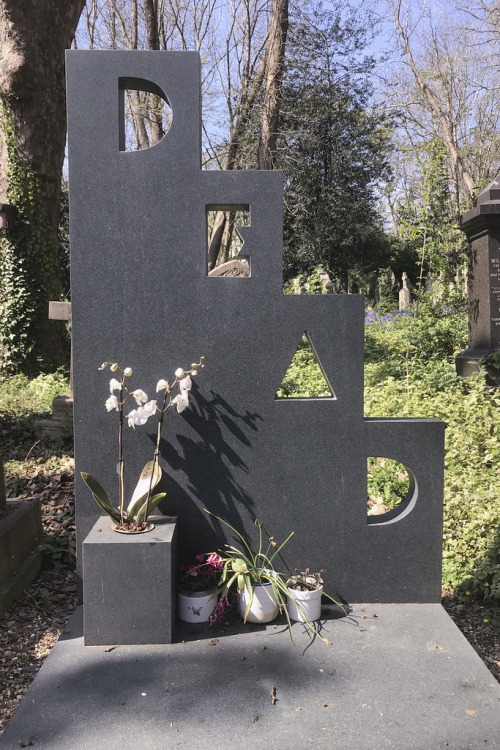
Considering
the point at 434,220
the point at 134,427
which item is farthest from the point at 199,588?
the point at 434,220

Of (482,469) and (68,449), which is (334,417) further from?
(68,449)

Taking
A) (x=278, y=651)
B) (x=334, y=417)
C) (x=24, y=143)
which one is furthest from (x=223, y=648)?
(x=24, y=143)

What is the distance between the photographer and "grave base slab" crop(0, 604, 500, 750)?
1.93m

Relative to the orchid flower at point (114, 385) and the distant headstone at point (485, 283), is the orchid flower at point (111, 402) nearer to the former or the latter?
the orchid flower at point (114, 385)

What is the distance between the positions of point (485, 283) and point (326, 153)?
13025 millimetres

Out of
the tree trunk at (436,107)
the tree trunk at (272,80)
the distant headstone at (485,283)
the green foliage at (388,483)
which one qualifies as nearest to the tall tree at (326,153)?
the tree trunk at (436,107)

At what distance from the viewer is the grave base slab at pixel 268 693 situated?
76.1 inches

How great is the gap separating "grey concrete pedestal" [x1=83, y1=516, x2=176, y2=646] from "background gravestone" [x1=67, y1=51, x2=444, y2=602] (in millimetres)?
396

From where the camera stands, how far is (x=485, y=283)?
7477mm

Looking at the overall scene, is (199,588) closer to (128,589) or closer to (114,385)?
(128,589)

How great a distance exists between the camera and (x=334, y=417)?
2.83 meters

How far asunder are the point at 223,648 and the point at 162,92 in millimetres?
2503

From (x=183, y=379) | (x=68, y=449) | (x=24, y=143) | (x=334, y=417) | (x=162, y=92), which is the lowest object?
(x=68, y=449)

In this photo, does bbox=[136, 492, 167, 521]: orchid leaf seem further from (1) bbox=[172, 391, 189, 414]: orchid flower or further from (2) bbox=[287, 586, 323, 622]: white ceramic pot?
(2) bbox=[287, 586, 323, 622]: white ceramic pot
